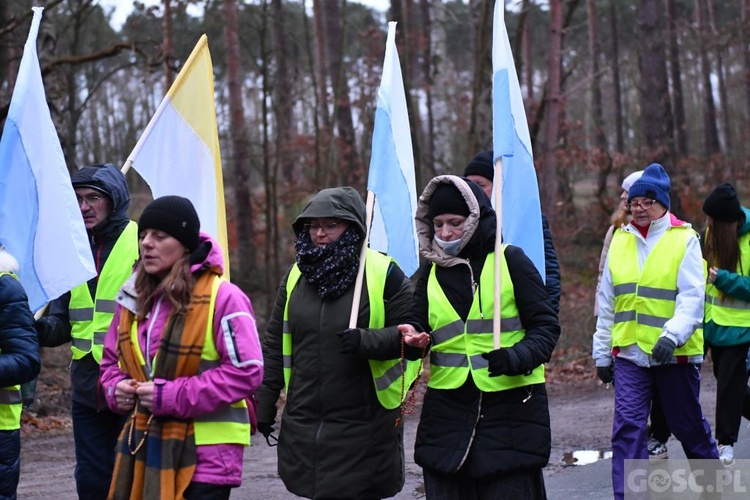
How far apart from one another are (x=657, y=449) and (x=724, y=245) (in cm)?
168

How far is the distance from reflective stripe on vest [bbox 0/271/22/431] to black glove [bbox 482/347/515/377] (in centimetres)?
222

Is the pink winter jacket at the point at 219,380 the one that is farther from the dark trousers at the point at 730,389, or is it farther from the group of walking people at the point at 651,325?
the dark trousers at the point at 730,389

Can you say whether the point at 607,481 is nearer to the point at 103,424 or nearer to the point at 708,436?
the point at 708,436

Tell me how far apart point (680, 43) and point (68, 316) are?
31348 millimetres

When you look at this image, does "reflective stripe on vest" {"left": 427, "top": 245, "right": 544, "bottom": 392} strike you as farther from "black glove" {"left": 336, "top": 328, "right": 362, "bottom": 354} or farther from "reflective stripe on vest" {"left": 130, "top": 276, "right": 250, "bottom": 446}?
"reflective stripe on vest" {"left": 130, "top": 276, "right": 250, "bottom": 446}

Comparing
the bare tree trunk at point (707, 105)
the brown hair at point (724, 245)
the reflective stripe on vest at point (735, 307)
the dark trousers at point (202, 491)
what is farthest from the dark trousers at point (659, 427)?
the bare tree trunk at point (707, 105)

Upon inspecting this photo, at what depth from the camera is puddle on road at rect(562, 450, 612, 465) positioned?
9.13m

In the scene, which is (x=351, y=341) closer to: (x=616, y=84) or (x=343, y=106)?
(x=343, y=106)

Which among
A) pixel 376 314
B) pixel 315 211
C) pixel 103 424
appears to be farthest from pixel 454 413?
pixel 103 424

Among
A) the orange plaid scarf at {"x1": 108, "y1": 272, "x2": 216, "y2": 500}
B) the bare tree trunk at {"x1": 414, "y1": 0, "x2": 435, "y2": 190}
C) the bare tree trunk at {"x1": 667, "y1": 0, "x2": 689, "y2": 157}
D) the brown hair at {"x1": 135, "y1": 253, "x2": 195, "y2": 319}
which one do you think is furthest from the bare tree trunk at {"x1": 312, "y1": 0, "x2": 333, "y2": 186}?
the orange plaid scarf at {"x1": 108, "y1": 272, "x2": 216, "y2": 500}

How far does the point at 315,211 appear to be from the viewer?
17.2 ft

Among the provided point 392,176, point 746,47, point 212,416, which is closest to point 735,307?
point 392,176

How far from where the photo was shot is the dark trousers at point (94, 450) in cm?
586

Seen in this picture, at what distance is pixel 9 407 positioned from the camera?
5.09 metres
